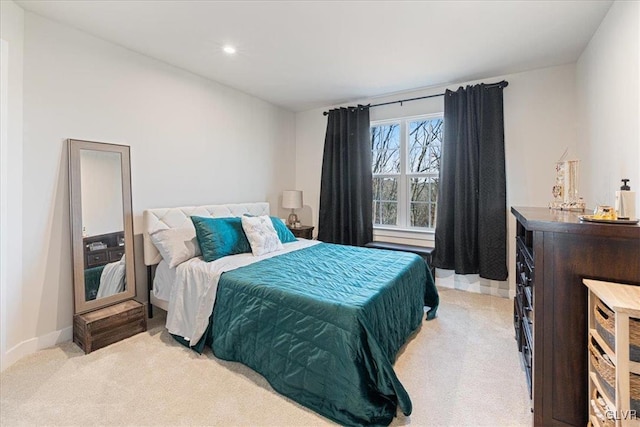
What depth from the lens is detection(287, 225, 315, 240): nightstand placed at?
4.44m

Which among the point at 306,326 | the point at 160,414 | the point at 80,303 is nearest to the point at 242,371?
the point at 160,414

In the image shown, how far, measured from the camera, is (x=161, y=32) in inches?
97.4

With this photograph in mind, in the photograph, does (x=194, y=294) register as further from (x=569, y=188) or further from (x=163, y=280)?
(x=569, y=188)

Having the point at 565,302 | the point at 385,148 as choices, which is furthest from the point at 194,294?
the point at 385,148

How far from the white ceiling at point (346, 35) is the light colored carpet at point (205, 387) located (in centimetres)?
254

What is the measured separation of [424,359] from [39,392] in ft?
8.24

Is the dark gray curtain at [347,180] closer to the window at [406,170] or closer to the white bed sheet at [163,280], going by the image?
the window at [406,170]

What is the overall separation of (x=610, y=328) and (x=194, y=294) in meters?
2.49

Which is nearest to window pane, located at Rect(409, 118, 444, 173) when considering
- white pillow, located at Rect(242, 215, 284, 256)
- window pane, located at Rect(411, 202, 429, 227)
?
window pane, located at Rect(411, 202, 429, 227)

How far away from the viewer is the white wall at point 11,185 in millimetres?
2039

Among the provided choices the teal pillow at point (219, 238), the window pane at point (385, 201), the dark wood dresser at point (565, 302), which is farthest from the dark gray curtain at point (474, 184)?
the teal pillow at point (219, 238)

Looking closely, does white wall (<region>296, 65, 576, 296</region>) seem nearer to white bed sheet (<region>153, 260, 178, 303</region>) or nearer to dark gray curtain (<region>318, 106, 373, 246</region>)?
dark gray curtain (<region>318, 106, 373, 246</region>)

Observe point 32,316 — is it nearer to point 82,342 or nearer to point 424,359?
point 82,342
